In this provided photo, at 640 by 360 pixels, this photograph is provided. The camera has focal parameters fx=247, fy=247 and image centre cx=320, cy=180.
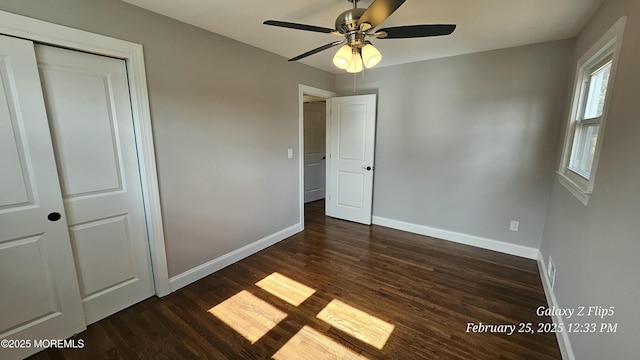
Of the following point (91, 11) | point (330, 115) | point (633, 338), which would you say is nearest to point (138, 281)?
point (91, 11)

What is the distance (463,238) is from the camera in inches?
131

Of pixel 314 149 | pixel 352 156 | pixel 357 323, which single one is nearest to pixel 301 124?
pixel 352 156

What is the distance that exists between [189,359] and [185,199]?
4.18 feet

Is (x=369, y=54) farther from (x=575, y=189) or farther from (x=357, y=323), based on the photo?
(x=357, y=323)

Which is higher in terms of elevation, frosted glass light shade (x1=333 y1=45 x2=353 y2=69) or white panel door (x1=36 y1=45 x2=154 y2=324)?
frosted glass light shade (x1=333 y1=45 x2=353 y2=69)

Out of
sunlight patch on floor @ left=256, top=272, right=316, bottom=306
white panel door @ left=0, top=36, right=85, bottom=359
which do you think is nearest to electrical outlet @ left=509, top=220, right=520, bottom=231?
sunlight patch on floor @ left=256, top=272, right=316, bottom=306

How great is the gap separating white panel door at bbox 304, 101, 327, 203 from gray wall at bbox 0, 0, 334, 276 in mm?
1764

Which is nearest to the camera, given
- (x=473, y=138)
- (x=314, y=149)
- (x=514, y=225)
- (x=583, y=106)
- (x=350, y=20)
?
(x=350, y=20)

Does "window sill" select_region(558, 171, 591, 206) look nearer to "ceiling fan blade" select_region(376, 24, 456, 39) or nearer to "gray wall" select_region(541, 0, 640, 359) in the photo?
"gray wall" select_region(541, 0, 640, 359)

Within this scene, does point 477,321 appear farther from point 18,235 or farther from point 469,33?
point 18,235

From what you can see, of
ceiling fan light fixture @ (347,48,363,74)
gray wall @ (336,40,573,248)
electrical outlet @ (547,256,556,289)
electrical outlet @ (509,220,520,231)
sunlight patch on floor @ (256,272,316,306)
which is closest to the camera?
ceiling fan light fixture @ (347,48,363,74)

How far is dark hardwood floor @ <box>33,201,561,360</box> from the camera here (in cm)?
169

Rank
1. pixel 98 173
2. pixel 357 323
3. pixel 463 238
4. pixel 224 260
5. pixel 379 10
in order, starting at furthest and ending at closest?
pixel 463 238 → pixel 224 260 → pixel 357 323 → pixel 98 173 → pixel 379 10

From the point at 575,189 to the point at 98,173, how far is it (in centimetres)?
353
